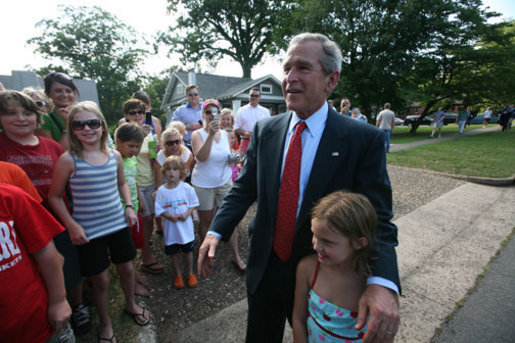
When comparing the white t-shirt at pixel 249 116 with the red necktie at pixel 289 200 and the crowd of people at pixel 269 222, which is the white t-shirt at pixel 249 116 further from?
the red necktie at pixel 289 200

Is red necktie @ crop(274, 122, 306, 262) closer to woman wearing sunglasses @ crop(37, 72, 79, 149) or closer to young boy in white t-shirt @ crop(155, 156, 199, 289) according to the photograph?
young boy in white t-shirt @ crop(155, 156, 199, 289)

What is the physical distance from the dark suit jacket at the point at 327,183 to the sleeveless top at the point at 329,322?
25cm

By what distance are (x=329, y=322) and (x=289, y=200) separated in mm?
689

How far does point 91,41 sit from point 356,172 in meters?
38.8

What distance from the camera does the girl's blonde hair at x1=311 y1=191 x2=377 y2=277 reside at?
120cm

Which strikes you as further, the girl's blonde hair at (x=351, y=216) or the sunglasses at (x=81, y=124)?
the sunglasses at (x=81, y=124)

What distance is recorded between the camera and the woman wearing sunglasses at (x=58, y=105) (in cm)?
251

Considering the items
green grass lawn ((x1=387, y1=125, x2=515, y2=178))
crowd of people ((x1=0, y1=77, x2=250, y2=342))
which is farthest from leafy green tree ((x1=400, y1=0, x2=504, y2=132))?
crowd of people ((x1=0, y1=77, x2=250, y2=342))

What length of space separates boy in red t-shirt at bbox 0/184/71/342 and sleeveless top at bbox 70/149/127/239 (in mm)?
648

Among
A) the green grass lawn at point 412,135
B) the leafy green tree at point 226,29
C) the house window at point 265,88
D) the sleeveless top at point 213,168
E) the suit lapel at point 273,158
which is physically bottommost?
the green grass lawn at point 412,135

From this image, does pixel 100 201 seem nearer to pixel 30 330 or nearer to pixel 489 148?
pixel 30 330

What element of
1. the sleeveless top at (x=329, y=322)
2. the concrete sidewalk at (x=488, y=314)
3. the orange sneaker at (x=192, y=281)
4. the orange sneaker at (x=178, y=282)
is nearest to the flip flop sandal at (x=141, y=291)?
the orange sneaker at (x=178, y=282)

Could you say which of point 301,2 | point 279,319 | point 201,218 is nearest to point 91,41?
point 301,2

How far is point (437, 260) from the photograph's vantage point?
325cm
